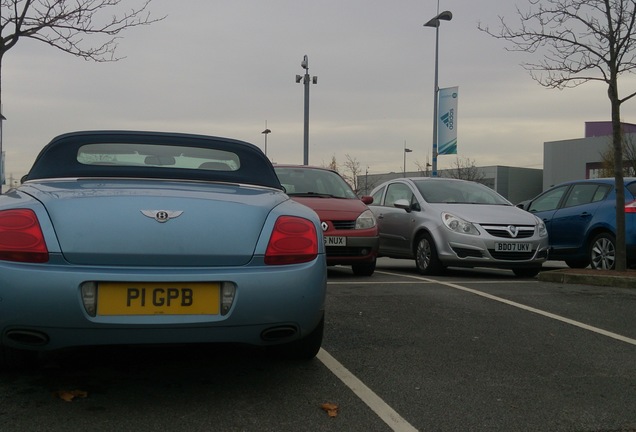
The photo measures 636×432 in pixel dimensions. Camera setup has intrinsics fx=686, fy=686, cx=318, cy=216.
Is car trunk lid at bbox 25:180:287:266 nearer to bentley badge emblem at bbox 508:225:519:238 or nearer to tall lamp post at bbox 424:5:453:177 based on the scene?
bentley badge emblem at bbox 508:225:519:238

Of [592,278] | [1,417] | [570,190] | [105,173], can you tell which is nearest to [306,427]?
[1,417]

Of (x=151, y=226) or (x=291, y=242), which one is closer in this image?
(x=151, y=226)

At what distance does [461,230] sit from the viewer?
28.8 feet

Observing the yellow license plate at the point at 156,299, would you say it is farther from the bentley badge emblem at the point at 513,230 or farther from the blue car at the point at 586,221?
the blue car at the point at 586,221

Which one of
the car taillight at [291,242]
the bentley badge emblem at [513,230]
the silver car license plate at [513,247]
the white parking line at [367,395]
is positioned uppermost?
the car taillight at [291,242]

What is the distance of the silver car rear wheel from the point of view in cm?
899

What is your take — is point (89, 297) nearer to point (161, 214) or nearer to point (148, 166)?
point (161, 214)

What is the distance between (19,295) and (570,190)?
8875mm

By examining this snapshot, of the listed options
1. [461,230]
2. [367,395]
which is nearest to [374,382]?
[367,395]

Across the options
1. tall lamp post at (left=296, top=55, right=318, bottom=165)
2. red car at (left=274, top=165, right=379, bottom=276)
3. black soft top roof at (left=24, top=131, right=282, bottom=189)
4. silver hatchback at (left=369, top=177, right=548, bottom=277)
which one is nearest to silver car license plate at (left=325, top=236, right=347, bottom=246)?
red car at (left=274, top=165, right=379, bottom=276)

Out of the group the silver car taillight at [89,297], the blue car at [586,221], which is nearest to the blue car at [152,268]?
the silver car taillight at [89,297]

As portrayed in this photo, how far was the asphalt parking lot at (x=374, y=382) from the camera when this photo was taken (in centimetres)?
310

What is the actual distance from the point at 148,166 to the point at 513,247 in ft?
18.7

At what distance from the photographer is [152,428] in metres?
2.94
